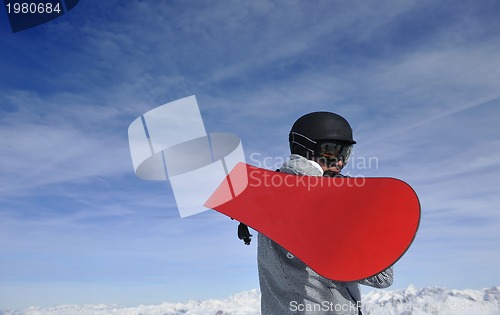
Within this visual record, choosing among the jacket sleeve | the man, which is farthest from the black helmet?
the jacket sleeve

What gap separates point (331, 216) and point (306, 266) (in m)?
0.94

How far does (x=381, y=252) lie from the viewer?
12.9 feet

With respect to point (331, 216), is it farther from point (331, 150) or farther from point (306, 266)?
point (331, 150)

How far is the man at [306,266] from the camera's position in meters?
5.01

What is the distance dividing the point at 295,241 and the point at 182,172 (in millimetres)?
1802

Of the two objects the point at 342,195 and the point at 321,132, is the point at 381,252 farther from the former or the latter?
the point at 321,132

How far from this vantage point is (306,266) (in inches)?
196

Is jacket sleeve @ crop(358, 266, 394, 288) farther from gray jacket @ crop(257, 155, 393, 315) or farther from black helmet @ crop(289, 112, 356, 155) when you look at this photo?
black helmet @ crop(289, 112, 356, 155)

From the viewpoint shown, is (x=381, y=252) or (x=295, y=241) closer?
(x=381, y=252)

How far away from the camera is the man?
16.4 ft

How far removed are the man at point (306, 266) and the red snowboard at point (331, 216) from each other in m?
0.44

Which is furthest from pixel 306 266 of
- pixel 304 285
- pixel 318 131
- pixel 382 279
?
pixel 318 131

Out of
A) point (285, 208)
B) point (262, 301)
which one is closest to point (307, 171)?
point (285, 208)

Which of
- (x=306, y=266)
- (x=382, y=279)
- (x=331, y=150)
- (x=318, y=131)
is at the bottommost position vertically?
(x=382, y=279)
